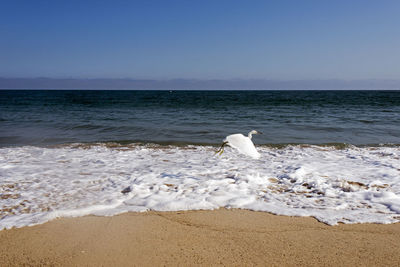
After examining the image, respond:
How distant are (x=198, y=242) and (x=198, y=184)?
189 cm

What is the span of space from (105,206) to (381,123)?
14.0 metres

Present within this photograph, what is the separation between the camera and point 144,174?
17.9 feet

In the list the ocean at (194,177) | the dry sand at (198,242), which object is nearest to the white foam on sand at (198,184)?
the ocean at (194,177)

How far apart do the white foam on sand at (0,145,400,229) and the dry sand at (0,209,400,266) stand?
273mm

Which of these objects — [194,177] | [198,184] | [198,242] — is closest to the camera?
[198,242]

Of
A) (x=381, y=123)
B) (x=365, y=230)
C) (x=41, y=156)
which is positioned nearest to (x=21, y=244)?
(x=365, y=230)

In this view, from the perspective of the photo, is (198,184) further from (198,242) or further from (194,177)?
(198,242)

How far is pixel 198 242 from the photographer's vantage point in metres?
2.98

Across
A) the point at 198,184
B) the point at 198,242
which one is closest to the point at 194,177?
the point at 198,184

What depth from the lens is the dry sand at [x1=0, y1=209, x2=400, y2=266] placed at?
8.78 ft

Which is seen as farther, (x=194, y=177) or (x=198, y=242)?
(x=194, y=177)

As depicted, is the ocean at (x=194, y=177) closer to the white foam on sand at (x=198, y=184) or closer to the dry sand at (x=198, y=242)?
the white foam on sand at (x=198, y=184)

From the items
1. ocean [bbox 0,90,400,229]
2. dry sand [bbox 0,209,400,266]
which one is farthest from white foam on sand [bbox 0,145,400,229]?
dry sand [bbox 0,209,400,266]

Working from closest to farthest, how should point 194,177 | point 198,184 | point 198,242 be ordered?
point 198,242 → point 198,184 → point 194,177
